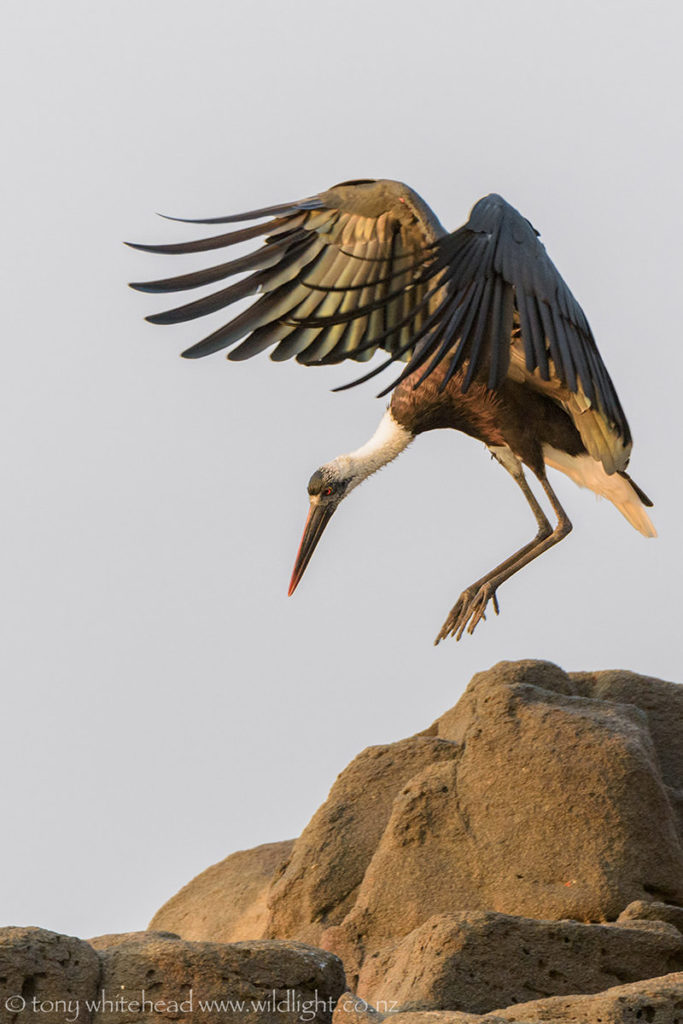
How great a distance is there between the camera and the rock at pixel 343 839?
7.43 metres

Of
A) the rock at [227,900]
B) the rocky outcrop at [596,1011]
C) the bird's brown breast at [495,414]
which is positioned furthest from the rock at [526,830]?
the rocky outcrop at [596,1011]

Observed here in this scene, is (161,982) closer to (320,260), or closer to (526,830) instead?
(526,830)

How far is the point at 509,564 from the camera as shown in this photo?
26.1ft

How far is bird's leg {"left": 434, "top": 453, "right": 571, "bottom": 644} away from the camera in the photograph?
303 inches

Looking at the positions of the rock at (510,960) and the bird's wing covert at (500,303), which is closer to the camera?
the rock at (510,960)

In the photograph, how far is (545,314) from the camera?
→ 616 centimetres

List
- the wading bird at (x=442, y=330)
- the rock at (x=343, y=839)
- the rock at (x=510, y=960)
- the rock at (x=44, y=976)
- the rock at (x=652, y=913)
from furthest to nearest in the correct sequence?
1. the rock at (x=343, y=839)
2. the rock at (x=652, y=913)
3. the wading bird at (x=442, y=330)
4. the rock at (x=510, y=960)
5. the rock at (x=44, y=976)

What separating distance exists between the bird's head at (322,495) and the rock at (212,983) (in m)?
3.38

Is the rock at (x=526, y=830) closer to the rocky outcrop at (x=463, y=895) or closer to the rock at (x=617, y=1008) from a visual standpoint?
the rocky outcrop at (x=463, y=895)

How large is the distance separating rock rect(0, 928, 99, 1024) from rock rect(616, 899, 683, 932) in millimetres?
2425

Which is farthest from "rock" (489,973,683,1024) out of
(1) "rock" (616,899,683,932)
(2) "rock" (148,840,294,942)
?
(2) "rock" (148,840,294,942)

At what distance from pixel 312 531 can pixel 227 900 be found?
2.01m

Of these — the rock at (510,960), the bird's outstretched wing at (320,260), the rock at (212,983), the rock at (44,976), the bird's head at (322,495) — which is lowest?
the rock at (510,960)

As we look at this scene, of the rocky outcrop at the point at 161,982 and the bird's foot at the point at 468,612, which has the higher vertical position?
the bird's foot at the point at 468,612
